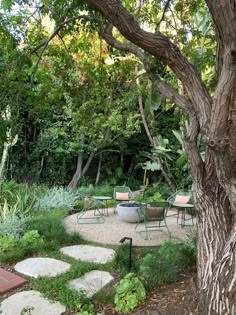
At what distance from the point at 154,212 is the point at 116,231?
860mm

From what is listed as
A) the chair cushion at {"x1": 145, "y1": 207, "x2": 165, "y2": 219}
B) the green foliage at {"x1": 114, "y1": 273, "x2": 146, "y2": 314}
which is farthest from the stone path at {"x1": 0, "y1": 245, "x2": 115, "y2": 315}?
the chair cushion at {"x1": 145, "y1": 207, "x2": 165, "y2": 219}

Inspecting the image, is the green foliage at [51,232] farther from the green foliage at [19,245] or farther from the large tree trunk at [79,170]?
the large tree trunk at [79,170]

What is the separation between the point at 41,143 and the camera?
29.9 feet

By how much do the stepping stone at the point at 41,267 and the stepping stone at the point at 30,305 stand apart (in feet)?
1.42

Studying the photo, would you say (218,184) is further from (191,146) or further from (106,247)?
(106,247)

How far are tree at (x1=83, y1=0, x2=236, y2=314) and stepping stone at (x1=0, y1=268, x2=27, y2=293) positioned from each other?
186 centimetres

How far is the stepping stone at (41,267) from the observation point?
3462 millimetres

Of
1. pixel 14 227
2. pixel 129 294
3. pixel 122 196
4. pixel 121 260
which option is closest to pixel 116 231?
pixel 122 196

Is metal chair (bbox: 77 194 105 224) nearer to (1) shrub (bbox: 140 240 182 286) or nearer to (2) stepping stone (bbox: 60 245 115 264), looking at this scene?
(2) stepping stone (bbox: 60 245 115 264)

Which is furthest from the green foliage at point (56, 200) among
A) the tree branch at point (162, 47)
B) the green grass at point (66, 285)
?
the tree branch at point (162, 47)

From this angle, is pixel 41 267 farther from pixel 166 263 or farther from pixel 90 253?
pixel 166 263

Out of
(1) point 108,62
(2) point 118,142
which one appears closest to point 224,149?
(1) point 108,62

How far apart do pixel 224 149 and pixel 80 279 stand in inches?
81.8

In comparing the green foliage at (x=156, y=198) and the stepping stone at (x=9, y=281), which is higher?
the green foliage at (x=156, y=198)
